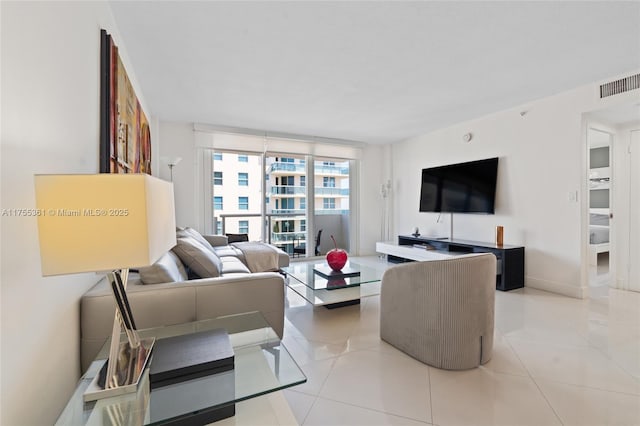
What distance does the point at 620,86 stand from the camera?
2838 millimetres

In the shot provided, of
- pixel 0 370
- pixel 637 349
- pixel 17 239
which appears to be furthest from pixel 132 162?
pixel 637 349

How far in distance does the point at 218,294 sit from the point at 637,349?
9.50 feet

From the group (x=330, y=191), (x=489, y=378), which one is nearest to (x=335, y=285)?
(x=489, y=378)

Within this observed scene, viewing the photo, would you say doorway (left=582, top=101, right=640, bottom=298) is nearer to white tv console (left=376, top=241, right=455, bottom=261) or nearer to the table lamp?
white tv console (left=376, top=241, right=455, bottom=261)

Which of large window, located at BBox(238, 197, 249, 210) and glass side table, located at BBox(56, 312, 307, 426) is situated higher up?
large window, located at BBox(238, 197, 249, 210)

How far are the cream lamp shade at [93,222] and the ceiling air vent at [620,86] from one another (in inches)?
162

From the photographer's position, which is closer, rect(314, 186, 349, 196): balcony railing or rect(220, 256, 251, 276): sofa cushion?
rect(220, 256, 251, 276): sofa cushion

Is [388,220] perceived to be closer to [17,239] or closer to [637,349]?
[637,349]

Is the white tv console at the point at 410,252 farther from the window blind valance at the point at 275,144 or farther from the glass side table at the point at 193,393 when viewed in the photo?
the glass side table at the point at 193,393

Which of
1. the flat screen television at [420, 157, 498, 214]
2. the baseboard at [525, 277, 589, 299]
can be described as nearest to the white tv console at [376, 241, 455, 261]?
the flat screen television at [420, 157, 498, 214]

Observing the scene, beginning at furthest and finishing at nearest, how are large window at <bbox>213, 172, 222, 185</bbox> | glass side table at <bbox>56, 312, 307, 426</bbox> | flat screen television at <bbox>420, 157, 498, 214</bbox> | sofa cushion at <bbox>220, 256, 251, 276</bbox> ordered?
large window at <bbox>213, 172, 222, 185</bbox>, flat screen television at <bbox>420, 157, 498, 214</bbox>, sofa cushion at <bbox>220, 256, 251, 276</bbox>, glass side table at <bbox>56, 312, 307, 426</bbox>

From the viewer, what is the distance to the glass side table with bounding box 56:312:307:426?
931 millimetres

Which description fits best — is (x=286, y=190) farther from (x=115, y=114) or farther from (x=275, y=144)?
(x=115, y=114)

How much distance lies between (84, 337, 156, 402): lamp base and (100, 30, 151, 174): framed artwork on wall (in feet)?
3.51
